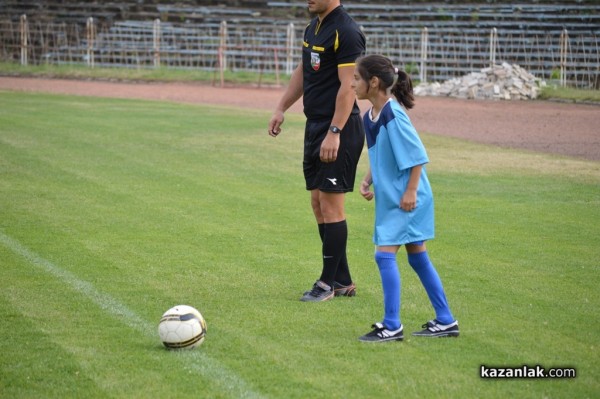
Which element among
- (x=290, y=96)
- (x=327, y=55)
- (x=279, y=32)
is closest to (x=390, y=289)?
(x=327, y=55)

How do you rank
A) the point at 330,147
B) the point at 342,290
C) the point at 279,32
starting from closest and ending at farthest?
the point at 330,147, the point at 342,290, the point at 279,32

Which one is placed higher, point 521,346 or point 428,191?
point 428,191

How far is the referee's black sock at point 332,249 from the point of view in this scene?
655cm

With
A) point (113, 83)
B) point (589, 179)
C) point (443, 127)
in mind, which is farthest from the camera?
point (113, 83)

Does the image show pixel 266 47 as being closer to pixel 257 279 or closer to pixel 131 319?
pixel 257 279

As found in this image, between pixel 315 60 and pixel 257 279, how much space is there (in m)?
1.73

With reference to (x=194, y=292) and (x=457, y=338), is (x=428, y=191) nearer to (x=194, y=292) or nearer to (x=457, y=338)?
(x=457, y=338)

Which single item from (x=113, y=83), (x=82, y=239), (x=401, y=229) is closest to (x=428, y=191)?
(x=401, y=229)

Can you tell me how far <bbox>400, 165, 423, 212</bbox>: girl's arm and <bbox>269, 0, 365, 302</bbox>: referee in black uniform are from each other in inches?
43.2

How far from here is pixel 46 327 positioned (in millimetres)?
5645

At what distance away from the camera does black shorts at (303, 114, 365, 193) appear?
648 cm

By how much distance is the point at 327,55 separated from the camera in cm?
643

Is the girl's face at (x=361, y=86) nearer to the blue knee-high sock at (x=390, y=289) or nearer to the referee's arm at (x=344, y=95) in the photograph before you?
the referee's arm at (x=344, y=95)

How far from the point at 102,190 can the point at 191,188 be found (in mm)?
1091
